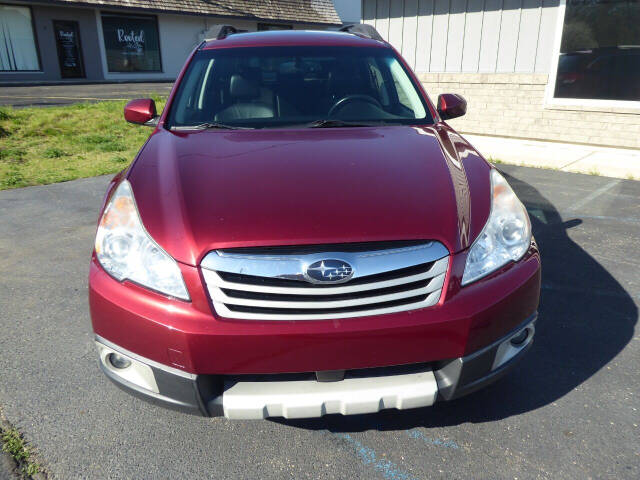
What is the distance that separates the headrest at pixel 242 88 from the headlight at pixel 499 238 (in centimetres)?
167

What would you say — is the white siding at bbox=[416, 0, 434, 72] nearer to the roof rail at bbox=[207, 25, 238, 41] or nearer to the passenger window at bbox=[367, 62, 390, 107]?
the roof rail at bbox=[207, 25, 238, 41]

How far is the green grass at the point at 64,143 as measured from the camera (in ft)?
24.3

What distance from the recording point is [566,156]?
829 cm

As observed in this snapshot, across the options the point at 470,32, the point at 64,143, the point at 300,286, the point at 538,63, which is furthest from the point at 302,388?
the point at 470,32

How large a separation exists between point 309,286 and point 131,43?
95.4 feet

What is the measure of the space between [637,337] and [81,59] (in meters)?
27.9

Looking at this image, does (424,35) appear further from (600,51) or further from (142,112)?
(142,112)

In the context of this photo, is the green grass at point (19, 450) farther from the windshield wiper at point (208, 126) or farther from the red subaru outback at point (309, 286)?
A: the windshield wiper at point (208, 126)

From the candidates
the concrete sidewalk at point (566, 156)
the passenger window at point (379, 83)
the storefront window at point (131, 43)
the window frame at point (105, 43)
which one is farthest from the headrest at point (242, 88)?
the storefront window at point (131, 43)

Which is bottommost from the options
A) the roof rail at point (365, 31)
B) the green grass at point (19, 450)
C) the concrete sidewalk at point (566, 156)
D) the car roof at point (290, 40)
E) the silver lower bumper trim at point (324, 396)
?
the concrete sidewalk at point (566, 156)

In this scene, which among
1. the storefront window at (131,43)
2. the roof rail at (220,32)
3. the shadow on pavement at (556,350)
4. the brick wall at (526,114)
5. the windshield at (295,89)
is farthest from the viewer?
the storefront window at (131,43)

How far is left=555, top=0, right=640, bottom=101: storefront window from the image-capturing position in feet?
29.0

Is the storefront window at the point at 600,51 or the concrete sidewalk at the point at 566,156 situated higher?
the storefront window at the point at 600,51

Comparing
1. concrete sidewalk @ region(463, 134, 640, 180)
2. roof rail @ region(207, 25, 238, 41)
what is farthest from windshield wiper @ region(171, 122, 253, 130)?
concrete sidewalk @ region(463, 134, 640, 180)
